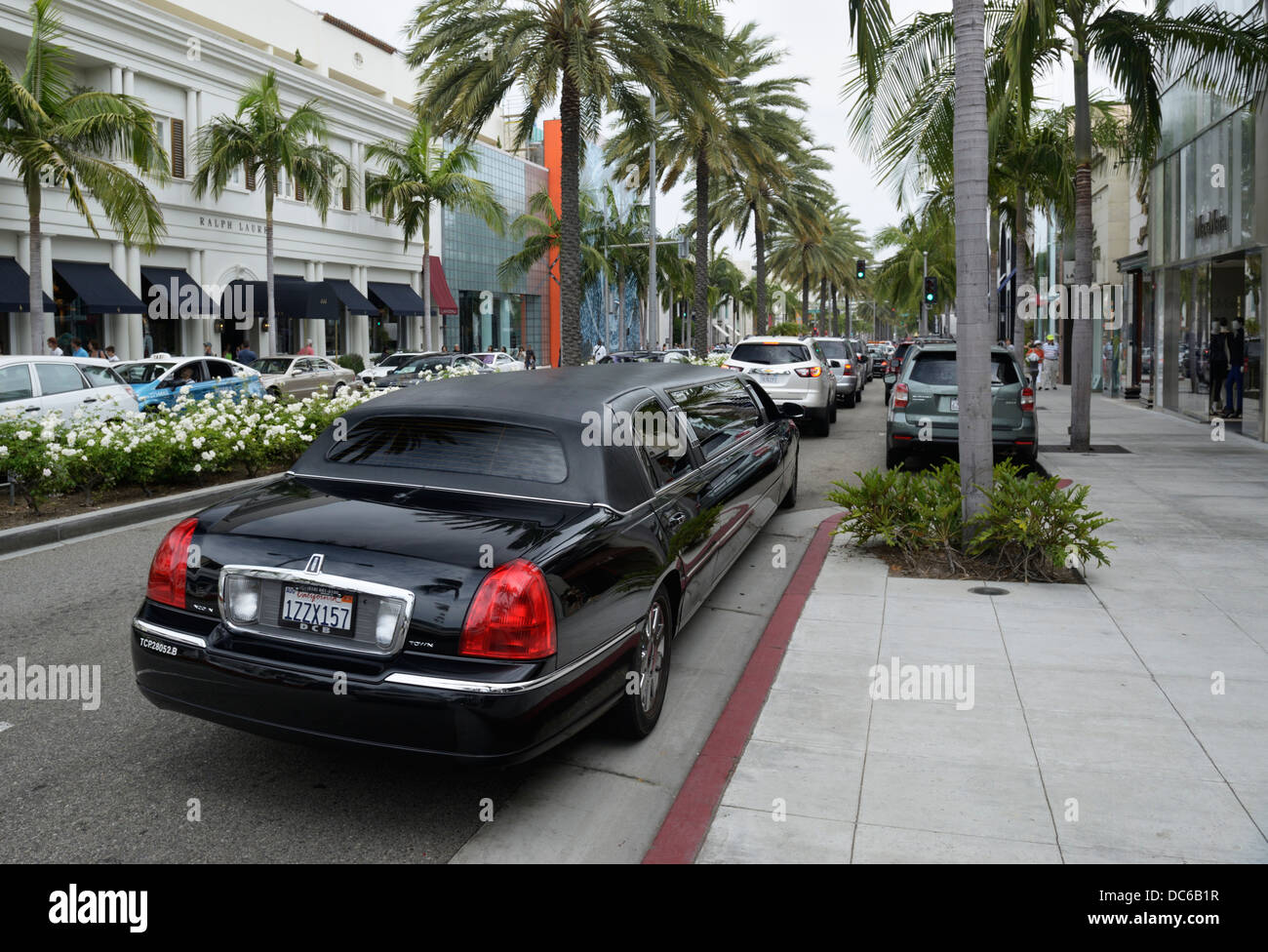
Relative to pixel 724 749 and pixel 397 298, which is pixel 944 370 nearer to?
pixel 724 749

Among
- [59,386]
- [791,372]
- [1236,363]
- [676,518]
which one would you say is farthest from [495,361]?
[676,518]

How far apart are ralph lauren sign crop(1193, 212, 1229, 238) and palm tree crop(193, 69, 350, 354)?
940 inches

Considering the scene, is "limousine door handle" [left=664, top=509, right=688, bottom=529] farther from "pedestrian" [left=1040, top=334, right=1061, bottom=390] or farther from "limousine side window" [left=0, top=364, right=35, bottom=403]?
"pedestrian" [left=1040, top=334, right=1061, bottom=390]

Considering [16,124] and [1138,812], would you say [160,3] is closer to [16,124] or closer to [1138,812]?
[16,124]

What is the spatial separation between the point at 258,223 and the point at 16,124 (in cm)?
1487

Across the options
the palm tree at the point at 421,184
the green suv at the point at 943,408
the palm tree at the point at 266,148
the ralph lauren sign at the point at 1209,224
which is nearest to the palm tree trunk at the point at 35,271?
the palm tree at the point at 266,148

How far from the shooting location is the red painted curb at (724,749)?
4043 millimetres

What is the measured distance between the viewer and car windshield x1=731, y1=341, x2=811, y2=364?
19312 mm

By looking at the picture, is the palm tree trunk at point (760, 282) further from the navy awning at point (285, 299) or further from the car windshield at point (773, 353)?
the car windshield at point (773, 353)

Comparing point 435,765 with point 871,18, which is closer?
point 435,765

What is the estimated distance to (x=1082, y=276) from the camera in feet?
51.0

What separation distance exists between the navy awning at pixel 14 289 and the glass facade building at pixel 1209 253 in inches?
999
